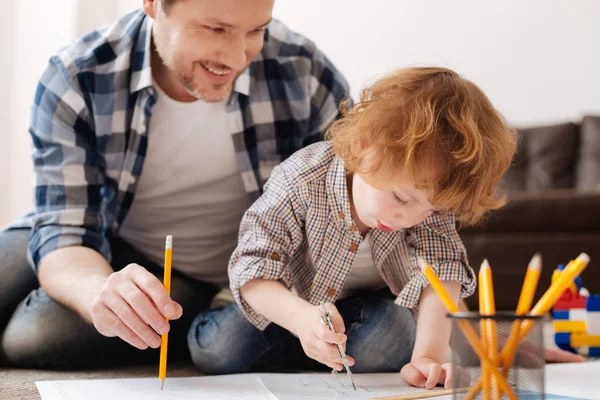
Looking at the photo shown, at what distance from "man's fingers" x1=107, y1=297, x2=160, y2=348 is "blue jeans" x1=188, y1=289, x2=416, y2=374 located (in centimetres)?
26

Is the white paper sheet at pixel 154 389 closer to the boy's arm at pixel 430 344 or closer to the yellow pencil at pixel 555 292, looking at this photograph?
the boy's arm at pixel 430 344

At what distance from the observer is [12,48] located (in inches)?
128

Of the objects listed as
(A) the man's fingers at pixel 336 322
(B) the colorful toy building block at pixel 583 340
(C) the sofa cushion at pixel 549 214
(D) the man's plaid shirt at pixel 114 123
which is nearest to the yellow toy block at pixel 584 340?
(B) the colorful toy building block at pixel 583 340

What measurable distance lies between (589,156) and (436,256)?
245 centimetres

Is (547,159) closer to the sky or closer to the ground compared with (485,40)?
closer to the ground

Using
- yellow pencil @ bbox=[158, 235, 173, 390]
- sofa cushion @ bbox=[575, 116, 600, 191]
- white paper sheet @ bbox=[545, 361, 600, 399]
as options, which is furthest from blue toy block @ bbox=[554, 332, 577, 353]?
sofa cushion @ bbox=[575, 116, 600, 191]

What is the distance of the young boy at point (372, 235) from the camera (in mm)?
949

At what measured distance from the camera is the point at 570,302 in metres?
1.43

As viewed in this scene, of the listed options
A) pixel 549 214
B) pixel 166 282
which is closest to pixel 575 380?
pixel 166 282

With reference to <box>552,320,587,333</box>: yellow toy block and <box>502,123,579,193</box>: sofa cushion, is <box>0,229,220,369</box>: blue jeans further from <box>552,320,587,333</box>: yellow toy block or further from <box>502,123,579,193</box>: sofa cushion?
<box>502,123,579,193</box>: sofa cushion

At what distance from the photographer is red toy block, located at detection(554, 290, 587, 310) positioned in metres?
1.42

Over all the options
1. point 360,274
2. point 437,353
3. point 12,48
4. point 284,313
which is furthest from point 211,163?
point 12,48

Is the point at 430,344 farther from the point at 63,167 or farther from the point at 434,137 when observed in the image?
the point at 63,167

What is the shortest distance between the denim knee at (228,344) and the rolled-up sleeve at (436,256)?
9.7 inches
